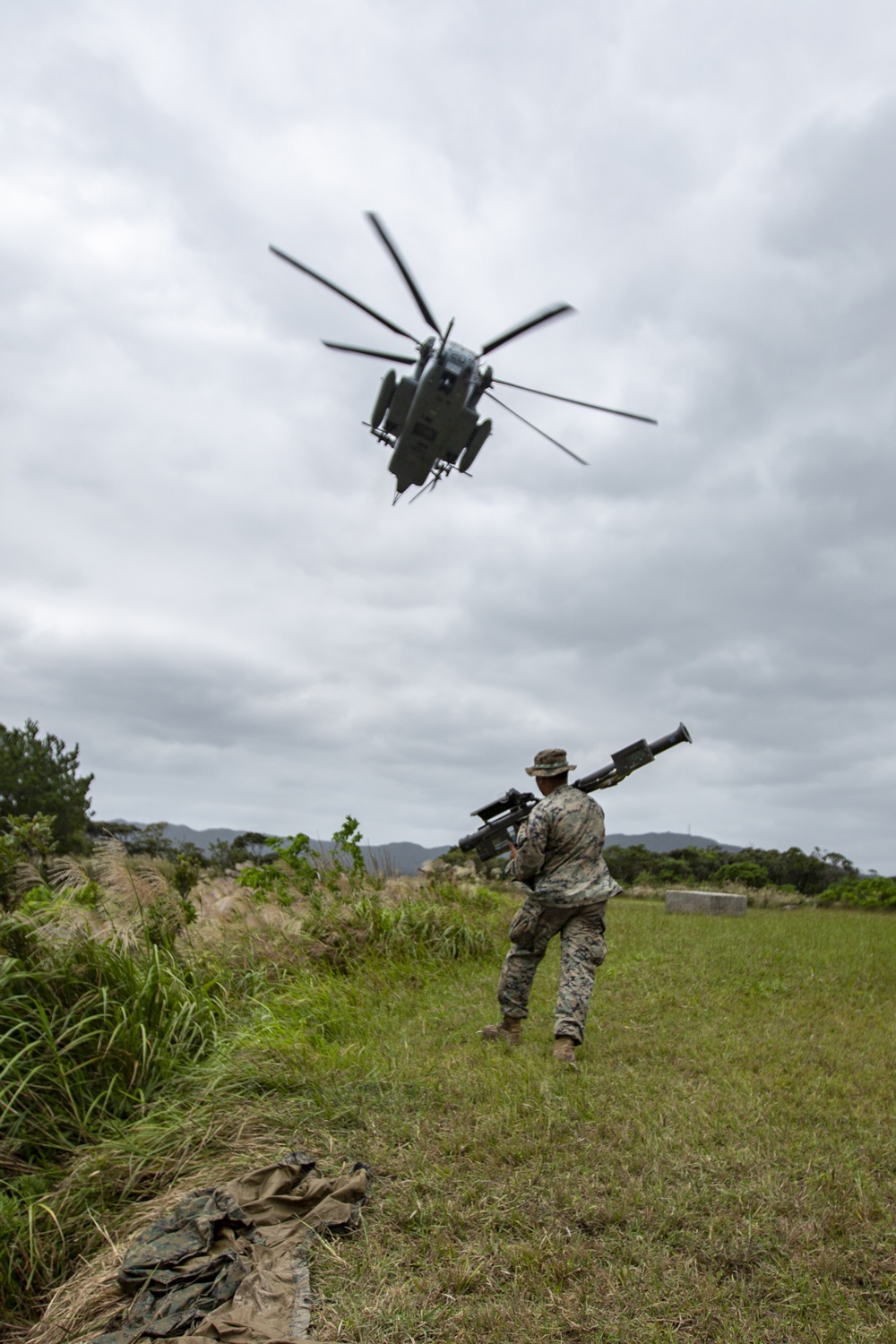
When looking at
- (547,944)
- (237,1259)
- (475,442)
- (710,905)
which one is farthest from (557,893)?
(475,442)

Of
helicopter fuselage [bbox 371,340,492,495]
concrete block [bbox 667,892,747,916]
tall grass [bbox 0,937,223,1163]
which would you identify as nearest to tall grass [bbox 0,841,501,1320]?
tall grass [bbox 0,937,223,1163]

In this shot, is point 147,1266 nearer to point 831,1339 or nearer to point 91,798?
point 831,1339

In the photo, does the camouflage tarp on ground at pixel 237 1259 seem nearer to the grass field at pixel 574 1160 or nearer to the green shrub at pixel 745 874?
the grass field at pixel 574 1160

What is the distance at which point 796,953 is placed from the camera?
11.6m

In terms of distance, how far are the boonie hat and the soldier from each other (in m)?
0.17

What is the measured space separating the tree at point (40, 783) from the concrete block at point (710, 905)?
29984 mm

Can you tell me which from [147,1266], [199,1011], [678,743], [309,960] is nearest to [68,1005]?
[199,1011]

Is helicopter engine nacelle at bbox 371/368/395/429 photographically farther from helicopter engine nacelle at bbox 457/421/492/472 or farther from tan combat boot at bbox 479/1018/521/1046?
tan combat boot at bbox 479/1018/521/1046

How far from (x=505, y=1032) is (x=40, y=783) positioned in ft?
129

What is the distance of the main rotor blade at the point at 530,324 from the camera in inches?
658

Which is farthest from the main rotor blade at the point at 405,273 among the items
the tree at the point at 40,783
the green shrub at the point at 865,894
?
the tree at the point at 40,783

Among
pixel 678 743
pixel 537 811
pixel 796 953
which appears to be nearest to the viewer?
pixel 537 811

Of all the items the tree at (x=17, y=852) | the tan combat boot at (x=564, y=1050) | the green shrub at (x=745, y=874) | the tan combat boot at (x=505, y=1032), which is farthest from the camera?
the green shrub at (x=745, y=874)

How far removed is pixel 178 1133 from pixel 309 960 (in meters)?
4.64
